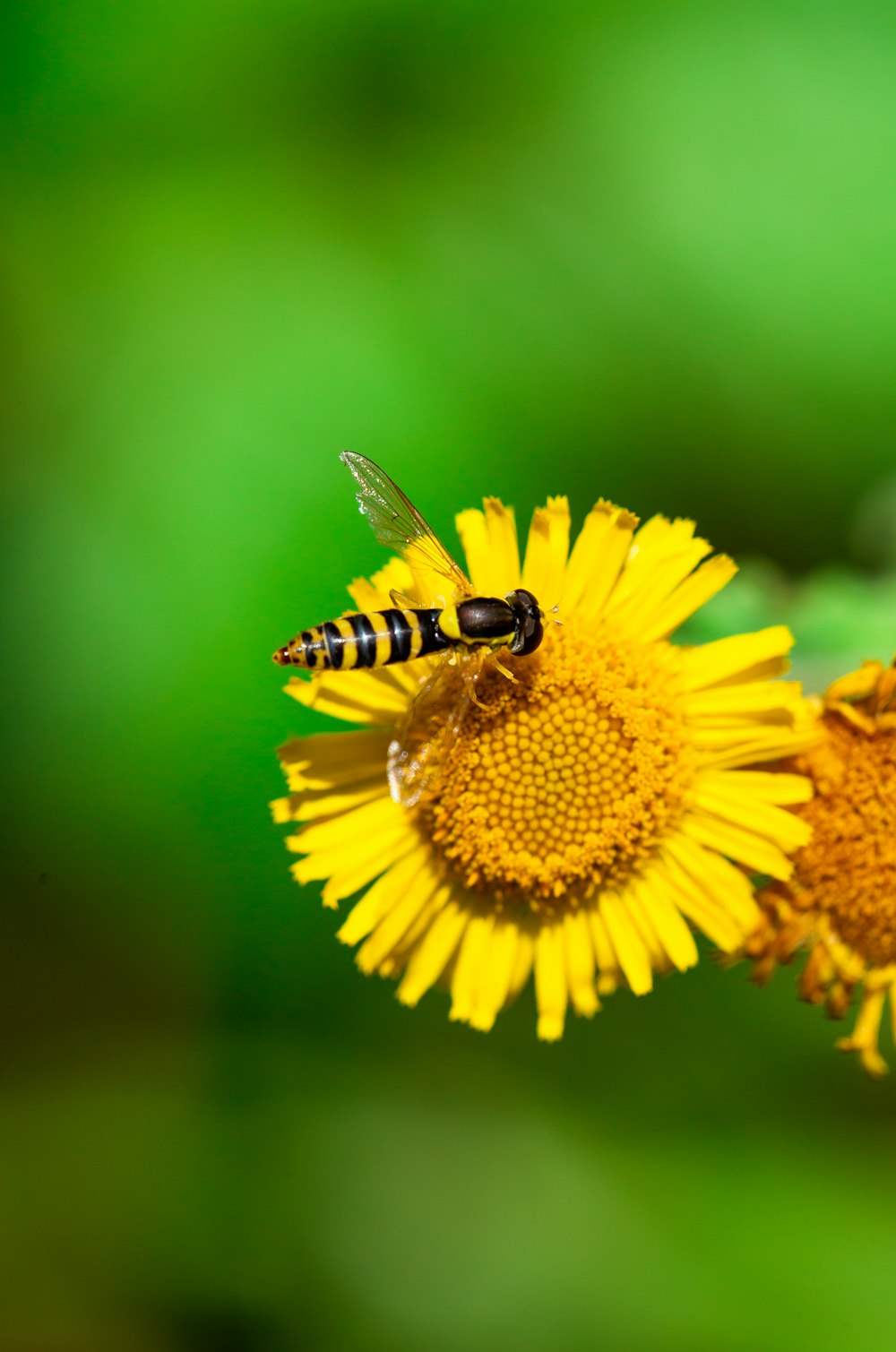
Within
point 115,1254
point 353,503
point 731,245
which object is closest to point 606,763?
point 353,503

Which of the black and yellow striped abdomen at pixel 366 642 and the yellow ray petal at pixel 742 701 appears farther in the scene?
the yellow ray petal at pixel 742 701

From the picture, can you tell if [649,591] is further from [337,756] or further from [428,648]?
[337,756]

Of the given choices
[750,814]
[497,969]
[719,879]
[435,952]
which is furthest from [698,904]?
[435,952]

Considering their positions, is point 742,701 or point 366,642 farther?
point 742,701

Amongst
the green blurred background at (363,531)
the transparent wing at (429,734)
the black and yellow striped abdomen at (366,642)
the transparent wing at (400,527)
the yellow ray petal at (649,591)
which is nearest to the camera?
the black and yellow striped abdomen at (366,642)

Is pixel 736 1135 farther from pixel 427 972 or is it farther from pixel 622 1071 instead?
pixel 427 972

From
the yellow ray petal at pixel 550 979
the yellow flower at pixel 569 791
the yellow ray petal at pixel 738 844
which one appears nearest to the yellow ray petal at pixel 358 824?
the yellow flower at pixel 569 791

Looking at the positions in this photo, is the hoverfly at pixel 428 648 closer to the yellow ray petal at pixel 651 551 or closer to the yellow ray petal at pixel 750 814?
the yellow ray petal at pixel 651 551
